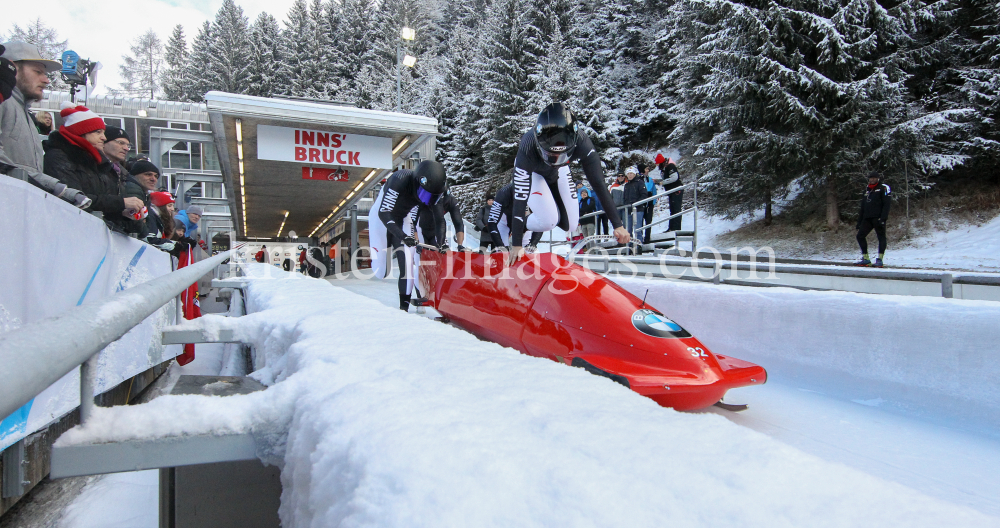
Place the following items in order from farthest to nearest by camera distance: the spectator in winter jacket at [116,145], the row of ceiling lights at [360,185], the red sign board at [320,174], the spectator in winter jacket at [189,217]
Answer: the red sign board at [320,174]
the row of ceiling lights at [360,185]
the spectator in winter jacket at [189,217]
the spectator in winter jacket at [116,145]

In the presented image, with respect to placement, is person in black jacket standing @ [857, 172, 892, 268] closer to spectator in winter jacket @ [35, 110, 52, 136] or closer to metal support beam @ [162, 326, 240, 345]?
metal support beam @ [162, 326, 240, 345]

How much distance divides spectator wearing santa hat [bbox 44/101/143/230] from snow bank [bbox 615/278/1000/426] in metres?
2.99

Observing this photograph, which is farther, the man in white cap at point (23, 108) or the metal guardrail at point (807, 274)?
the metal guardrail at point (807, 274)

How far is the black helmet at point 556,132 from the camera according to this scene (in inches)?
113

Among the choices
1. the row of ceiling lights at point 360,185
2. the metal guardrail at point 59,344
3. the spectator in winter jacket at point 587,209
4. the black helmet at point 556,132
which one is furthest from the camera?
the row of ceiling lights at point 360,185

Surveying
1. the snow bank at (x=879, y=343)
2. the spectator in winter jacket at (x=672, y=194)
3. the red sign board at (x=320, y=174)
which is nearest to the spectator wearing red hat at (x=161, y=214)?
the snow bank at (x=879, y=343)

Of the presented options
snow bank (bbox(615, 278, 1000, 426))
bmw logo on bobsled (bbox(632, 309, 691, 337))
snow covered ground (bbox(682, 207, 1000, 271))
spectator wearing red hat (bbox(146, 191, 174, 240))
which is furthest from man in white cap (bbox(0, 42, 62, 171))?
snow covered ground (bbox(682, 207, 1000, 271))

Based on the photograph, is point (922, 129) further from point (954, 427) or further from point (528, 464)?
point (528, 464)

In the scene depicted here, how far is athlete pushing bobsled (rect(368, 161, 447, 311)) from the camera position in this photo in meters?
→ 4.27

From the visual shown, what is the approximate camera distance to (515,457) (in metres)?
0.65

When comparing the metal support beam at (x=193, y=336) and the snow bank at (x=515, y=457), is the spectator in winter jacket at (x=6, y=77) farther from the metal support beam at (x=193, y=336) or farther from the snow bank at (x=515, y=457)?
the snow bank at (x=515, y=457)

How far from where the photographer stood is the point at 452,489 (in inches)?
22.9

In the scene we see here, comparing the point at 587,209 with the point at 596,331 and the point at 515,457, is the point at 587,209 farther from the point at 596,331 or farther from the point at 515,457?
the point at 515,457

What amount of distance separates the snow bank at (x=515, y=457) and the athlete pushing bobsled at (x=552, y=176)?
5.51ft
